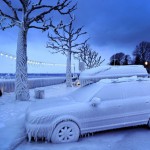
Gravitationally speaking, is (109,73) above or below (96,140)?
above

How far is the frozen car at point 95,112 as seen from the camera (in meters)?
5.98

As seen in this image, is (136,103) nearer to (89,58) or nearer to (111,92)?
(111,92)

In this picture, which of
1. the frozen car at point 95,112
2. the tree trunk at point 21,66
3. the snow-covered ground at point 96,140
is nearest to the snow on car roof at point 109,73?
the frozen car at point 95,112

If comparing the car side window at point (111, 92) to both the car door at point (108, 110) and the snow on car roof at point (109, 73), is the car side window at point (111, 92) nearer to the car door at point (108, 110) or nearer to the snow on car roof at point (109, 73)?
the car door at point (108, 110)

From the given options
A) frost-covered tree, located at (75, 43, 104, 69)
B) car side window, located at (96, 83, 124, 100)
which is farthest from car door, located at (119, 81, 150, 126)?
frost-covered tree, located at (75, 43, 104, 69)

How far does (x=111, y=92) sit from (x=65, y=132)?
1.62 meters

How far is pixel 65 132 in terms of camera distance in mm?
6000

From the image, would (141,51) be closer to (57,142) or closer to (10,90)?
(10,90)

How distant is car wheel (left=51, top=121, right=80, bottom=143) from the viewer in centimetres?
595

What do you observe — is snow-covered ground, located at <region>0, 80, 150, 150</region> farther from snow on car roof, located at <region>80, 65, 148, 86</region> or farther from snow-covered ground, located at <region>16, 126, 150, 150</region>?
snow on car roof, located at <region>80, 65, 148, 86</region>

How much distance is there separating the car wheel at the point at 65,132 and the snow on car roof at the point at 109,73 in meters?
1.77

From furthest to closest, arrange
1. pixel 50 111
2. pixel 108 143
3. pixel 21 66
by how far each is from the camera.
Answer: pixel 21 66 < pixel 50 111 < pixel 108 143

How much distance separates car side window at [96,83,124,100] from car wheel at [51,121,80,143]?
107 cm

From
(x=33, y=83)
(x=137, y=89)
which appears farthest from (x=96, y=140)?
(x=33, y=83)
